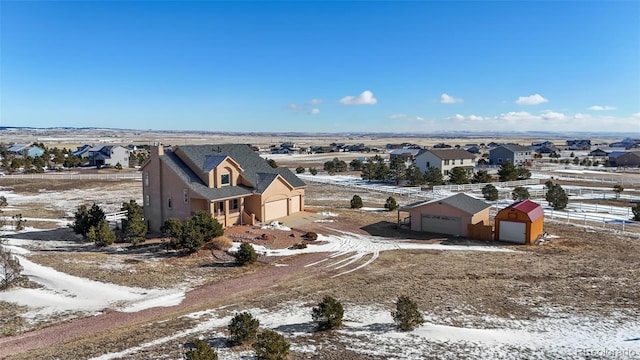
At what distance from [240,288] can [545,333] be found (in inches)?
495

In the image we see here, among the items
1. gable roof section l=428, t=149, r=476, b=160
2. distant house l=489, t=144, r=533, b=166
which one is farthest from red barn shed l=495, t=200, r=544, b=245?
distant house l=489, t=144, r=533, b=166

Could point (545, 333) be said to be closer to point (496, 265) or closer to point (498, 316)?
point (498, 316)

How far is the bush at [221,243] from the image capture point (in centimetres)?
2810

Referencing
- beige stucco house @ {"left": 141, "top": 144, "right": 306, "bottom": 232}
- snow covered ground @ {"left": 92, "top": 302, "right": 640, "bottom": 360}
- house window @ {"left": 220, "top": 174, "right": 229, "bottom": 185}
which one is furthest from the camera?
house window @ {"left": 220, "top": 174, "right": 229, "bottom": 185}

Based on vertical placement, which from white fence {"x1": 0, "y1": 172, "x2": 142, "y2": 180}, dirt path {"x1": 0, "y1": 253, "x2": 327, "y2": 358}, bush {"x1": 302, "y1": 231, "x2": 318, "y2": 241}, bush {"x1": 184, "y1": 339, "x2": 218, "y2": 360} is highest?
white fence {"x1": 0, "y1": 172, "x2": 142, "y2": 180}

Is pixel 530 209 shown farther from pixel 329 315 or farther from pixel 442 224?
pixel 329 315

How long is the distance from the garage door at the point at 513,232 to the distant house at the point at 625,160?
264ft

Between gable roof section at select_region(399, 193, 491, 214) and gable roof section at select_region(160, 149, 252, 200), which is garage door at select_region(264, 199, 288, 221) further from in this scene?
gable roof section at select_region(399, 193, 491, 214)

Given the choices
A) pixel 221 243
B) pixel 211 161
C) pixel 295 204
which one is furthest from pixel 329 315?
pixel 295 204

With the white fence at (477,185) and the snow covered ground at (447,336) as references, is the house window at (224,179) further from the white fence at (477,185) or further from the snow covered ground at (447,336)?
the white fence at (477,185)

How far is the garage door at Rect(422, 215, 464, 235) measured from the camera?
1276 inches

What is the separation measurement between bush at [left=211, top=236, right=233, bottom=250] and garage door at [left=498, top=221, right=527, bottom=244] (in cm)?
1810

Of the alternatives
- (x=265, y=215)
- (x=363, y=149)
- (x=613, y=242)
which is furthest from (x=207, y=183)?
(x=363, y=149)

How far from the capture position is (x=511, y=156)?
3615 inches
